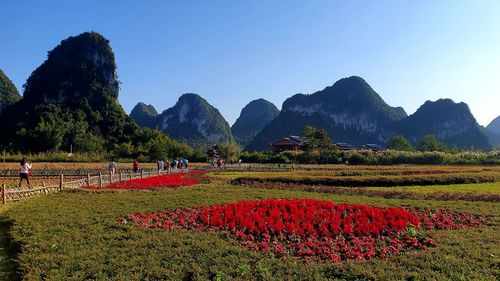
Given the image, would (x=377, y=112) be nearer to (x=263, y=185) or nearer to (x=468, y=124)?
(x=468, y=124)

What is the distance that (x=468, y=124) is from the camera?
15700cm

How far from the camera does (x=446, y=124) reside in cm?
16000

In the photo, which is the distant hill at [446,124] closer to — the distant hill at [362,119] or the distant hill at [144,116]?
the distant hill at [362,119]

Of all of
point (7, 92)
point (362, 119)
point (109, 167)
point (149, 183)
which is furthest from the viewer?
point (362, 119)

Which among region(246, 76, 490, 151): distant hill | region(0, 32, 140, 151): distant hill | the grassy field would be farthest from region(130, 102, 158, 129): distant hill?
the grassy field

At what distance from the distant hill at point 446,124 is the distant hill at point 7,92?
140981 millimetres

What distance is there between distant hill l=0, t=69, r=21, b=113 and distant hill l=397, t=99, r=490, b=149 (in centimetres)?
14098

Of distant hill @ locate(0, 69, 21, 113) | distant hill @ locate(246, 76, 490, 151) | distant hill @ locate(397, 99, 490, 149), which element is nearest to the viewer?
distant hill @ locate(0, 69, 21, 113)

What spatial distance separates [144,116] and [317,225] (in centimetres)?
18521

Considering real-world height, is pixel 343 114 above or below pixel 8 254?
above

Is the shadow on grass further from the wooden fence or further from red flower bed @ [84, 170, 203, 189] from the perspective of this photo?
red flower bed @ [84, 170, 203, 189]

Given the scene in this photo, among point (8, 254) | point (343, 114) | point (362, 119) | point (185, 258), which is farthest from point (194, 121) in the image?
point (185, 258)

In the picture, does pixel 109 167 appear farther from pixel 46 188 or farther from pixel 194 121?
pixel 194 121

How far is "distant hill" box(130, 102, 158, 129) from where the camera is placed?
600ft
